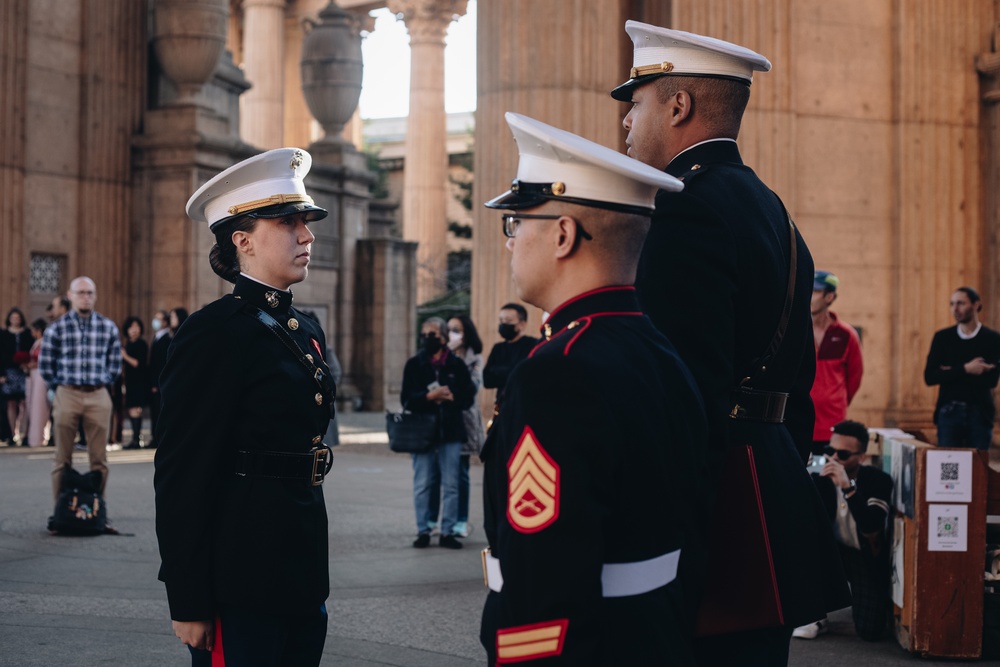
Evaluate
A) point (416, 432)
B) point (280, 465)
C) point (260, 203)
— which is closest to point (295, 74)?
point (416, 432)

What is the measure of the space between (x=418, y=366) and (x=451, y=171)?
169 feet

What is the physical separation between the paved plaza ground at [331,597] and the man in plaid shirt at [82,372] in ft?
2.69

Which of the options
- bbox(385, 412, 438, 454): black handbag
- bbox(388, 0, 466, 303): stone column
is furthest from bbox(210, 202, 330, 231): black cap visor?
bbox(388, 0, 466, 303): stone column

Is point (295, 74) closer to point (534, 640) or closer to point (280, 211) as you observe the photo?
point (280, 211)

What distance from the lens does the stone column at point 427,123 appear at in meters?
42.5

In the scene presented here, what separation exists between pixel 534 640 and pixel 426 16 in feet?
135

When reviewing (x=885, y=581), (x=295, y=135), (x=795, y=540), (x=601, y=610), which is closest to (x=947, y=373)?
(x=885, y=581)

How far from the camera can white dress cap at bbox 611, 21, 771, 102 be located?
3.78 metres

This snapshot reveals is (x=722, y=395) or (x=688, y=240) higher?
(x=688, y=240)

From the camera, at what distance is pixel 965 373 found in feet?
37.4

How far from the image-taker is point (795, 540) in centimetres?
353

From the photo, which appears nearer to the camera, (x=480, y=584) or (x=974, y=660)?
(x=974, y=660)

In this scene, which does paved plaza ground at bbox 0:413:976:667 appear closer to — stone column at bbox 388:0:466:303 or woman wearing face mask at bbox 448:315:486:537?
woman wearing face mask at bbox 448:315:486:537

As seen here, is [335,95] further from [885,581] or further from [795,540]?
[795,540]
